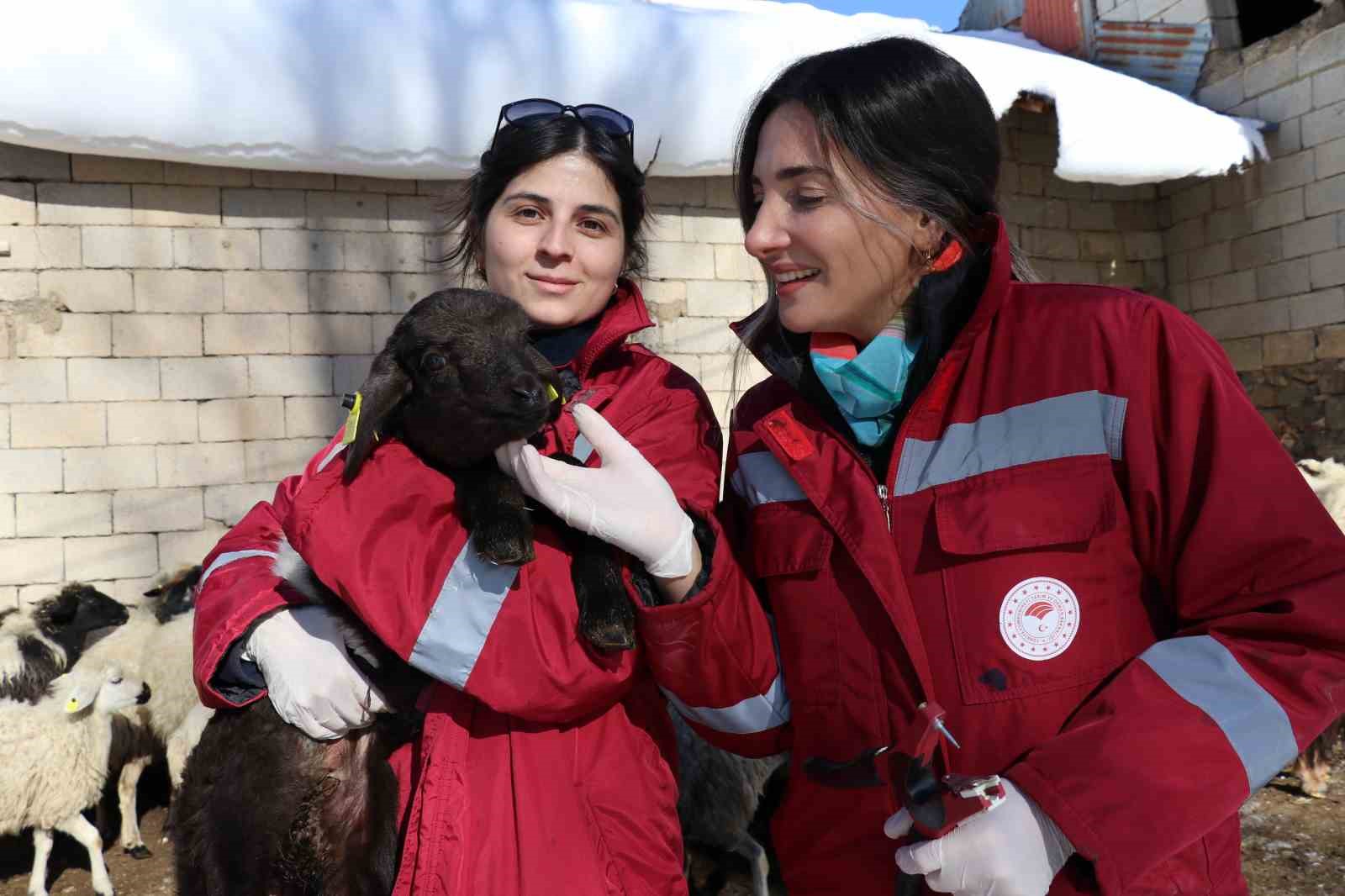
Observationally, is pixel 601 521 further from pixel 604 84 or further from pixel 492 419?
pixel 604 84

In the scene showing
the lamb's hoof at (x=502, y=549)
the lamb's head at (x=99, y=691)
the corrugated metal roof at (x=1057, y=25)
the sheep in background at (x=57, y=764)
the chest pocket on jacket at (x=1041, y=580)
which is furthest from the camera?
the corrugated metal roof at (x=1057, y=25)

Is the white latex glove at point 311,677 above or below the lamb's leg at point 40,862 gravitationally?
above

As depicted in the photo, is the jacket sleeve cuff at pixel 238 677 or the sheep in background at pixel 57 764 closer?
the jacket sleeve cuff at pixel 238 677

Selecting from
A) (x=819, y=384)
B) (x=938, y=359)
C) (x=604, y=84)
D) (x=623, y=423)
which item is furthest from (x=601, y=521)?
(x=604, y=84)

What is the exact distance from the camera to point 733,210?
342 inches

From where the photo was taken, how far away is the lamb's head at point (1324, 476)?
6680 mm

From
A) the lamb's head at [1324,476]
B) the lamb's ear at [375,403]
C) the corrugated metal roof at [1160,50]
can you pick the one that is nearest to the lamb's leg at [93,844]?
the lamb's ear at [375,403]

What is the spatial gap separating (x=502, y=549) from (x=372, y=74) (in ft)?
21.2

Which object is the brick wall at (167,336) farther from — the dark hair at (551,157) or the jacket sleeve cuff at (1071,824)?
the jacket sleeve cuff at (1071,824)

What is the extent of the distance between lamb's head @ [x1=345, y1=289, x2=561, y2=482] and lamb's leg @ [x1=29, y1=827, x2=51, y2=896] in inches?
173

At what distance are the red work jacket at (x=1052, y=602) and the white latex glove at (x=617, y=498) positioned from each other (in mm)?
97

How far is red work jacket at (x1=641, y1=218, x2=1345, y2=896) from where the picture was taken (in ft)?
4.42

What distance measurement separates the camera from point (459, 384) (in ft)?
7.21

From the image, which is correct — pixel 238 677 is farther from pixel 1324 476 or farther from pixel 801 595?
pixel 1324 476
